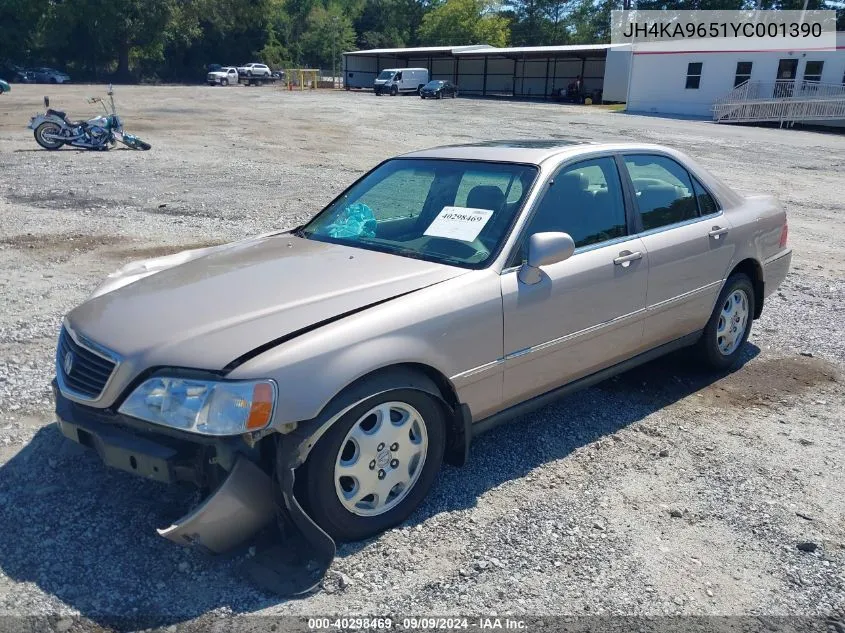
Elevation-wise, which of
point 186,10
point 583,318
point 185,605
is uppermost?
point 186,10

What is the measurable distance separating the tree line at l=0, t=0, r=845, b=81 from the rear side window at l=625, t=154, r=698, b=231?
6336 cm

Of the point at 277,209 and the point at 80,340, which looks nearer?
the point at 80,340

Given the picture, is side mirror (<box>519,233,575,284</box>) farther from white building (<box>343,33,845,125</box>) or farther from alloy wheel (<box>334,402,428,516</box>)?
white building (<box>343,33,845,125</box>)

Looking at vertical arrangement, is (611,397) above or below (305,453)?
below

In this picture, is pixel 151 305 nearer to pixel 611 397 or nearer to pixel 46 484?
pixel 46 484

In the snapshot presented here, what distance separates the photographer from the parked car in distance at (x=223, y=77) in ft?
202

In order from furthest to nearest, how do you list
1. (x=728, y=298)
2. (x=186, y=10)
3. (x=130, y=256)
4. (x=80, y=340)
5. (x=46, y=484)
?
(x=186, y=10), (x=130, y=256), (x=728, y=298), (x=46, y=484), (x=80, y=340)

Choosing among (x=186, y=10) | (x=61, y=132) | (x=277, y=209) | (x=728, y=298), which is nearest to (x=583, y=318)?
(x=728, y=298)

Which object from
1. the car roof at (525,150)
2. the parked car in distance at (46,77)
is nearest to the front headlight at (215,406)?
the car roof at (525,150)

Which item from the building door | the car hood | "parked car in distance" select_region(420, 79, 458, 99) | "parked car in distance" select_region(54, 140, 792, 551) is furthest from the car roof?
"parked car in distance" select_region(420, 79, 458, 99)

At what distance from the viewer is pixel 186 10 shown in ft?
230

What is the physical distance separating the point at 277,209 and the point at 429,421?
27.1 ft

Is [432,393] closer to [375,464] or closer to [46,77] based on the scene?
[375,464]

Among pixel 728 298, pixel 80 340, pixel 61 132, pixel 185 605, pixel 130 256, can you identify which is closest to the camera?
pixel 185 605
